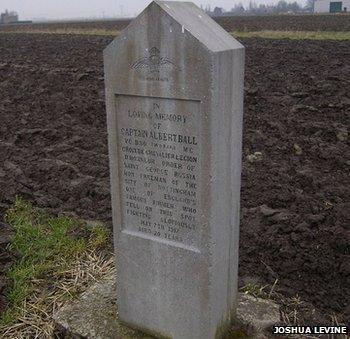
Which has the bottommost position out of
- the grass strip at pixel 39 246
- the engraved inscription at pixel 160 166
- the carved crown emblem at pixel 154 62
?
the grass strip at pixel 39 246

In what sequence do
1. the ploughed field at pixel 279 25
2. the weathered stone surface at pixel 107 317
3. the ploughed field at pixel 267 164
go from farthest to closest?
the ploughed field at pixel 279 25, the ploughed field at pixel 267 164, the weathered stone surface at pixel 107 317

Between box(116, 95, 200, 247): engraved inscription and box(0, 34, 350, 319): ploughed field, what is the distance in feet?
4.80

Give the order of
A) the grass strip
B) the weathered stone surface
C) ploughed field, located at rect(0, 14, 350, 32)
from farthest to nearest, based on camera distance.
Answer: ploughed field, located at rect(0, 14, 350, 32)
the grass strip
the weathered stone surface

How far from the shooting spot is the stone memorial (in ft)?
8.32

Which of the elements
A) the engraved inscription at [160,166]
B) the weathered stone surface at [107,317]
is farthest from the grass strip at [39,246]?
the engraved inscription at [160,166]

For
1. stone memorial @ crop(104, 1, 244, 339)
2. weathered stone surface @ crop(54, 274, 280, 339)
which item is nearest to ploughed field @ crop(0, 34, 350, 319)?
weathered stone surface @ crop(54, 274, 280, 339)

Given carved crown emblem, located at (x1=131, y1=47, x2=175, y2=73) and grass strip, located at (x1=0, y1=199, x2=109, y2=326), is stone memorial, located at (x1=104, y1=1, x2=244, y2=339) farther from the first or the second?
grass strip, located at (x1=0, y1=199, x2=109, y2=326)

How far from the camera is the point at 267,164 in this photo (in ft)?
21.4

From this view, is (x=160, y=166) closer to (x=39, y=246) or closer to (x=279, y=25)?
(x=39, y=246)

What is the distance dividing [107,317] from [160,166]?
4.47ft

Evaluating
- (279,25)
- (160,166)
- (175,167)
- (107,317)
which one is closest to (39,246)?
(107,317)

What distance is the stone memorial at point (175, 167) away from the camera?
254 cm

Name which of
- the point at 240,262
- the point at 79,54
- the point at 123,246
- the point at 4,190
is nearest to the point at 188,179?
the point at 123,246

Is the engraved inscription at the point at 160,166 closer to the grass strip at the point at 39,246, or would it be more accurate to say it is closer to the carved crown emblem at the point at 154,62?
the carved crown emblem at the point at 154,62
